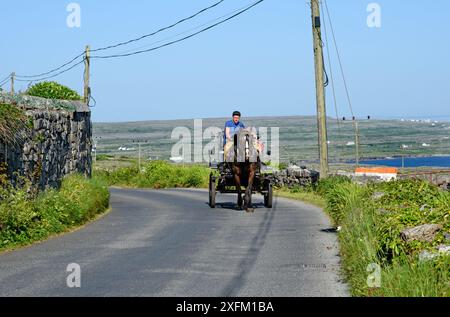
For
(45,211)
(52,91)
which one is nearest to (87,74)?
(52,91)

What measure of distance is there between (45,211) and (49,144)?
3607 mm

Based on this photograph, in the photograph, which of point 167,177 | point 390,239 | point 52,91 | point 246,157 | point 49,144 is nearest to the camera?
point 390,239

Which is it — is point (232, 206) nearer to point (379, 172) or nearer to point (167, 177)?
point (379, 172)

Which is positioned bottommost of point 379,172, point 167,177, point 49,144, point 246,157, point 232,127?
point 167,177

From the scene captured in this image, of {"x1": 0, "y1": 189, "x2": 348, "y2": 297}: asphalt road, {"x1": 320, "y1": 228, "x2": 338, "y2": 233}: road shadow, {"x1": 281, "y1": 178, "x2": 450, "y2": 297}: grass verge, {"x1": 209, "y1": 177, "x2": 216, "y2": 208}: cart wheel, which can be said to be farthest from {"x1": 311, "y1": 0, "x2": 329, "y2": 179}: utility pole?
{"x1": 320, "y1": 228, "x2": 338, "y2": 233}: road shadow

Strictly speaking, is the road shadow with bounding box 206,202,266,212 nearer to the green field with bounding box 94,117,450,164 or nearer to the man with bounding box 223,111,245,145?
the man with bounding box 223,111,245,145

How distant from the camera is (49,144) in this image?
21.6 m

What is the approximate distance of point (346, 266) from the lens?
12.3m

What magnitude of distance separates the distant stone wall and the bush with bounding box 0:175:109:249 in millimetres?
469

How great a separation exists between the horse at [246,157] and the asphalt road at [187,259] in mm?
1254

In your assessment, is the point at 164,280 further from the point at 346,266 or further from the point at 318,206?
the point at 318,206

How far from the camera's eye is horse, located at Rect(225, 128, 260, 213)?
23.2 meters

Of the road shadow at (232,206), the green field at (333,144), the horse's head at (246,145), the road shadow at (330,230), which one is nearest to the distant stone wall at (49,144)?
the road shadow at (232,206)
